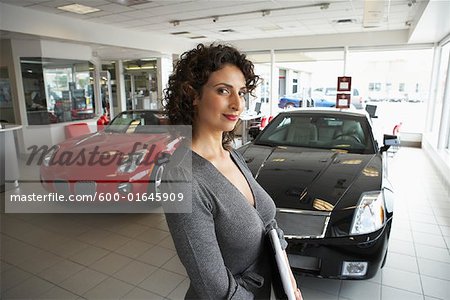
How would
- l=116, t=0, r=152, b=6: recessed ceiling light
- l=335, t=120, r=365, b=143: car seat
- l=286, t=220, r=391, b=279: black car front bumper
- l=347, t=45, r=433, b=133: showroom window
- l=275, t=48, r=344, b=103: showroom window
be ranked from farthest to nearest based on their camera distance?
l=275, t=48, r=344, b=103: showroom window < l=347, t=45, r=433, b=133: showroom window < l=116, t=0, r=152, b=6: recessed ceiling light < l=335, t=120, r=365, b=143: car seat < l=286, t=220, r=391, b=279: black car front bumper

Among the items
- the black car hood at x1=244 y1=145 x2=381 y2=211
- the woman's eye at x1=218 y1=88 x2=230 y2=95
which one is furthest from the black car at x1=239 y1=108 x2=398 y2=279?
the woman's eye at x1=218 y1=88 x2=230 y2=95

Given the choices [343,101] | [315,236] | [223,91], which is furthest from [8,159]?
[343,101]

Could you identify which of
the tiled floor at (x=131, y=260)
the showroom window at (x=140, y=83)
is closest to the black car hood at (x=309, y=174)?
the tiled floor at (x=131, y=260)

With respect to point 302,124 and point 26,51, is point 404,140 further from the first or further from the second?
point 26,51

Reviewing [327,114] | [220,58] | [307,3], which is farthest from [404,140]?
[220,58]

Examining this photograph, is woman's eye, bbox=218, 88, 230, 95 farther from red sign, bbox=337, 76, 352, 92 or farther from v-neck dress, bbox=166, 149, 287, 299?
red sign, bbox=337, 76, 352, 92

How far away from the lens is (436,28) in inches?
217

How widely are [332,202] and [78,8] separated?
522cm

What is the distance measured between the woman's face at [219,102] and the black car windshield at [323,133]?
229cm

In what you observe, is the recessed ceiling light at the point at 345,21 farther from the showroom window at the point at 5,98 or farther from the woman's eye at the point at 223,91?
the showroom window at the point at 5,98

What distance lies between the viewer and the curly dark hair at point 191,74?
0.89m

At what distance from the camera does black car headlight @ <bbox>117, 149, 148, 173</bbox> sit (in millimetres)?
3283

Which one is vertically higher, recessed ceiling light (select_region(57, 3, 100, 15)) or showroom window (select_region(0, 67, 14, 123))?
recessed ceiling light (select_region(57, 3, 100, 15))

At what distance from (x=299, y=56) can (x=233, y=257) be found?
10130 millimetres
